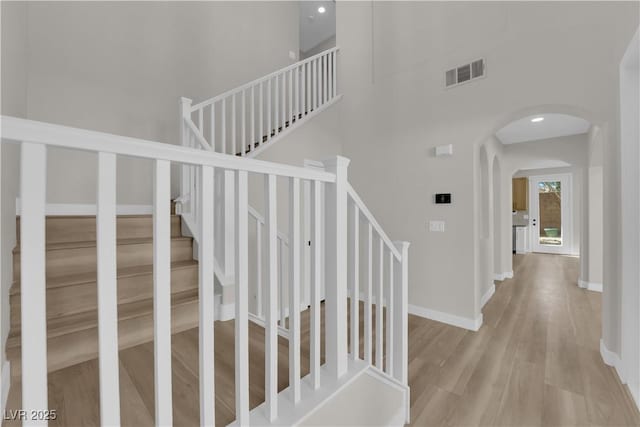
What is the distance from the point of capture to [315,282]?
47.1 inches

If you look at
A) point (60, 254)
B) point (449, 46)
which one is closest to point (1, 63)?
point (60, 254)

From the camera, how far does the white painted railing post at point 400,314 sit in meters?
1.74

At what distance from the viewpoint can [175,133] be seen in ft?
11.5

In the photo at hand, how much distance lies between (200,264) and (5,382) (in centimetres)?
111

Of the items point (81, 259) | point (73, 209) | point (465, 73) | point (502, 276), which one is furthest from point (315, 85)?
point (502, 276)

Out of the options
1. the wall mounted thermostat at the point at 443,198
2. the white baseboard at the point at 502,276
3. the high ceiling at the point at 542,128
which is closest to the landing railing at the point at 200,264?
the wall mounted thermostat at the point at 443,198

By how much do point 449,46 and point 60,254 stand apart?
413cm

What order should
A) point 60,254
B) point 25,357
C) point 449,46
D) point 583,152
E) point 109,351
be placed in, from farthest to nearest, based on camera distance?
point 583,152 → point 449,46 → point 60,254 → point 109,351 → point 25,357

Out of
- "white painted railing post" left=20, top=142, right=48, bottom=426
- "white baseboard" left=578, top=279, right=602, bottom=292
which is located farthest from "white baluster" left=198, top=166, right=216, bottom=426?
"white baseboard" left=578, top=279, right=602, bottom=292

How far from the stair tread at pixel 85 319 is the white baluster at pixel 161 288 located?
1.01 meters

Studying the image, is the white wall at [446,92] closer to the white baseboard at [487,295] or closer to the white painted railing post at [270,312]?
the white baseboard at [487,295]

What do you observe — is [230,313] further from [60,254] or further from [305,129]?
[305,129]

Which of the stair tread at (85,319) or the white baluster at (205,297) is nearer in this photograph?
the white baluster at (205,297)

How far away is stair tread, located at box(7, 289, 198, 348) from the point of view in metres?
1.33
